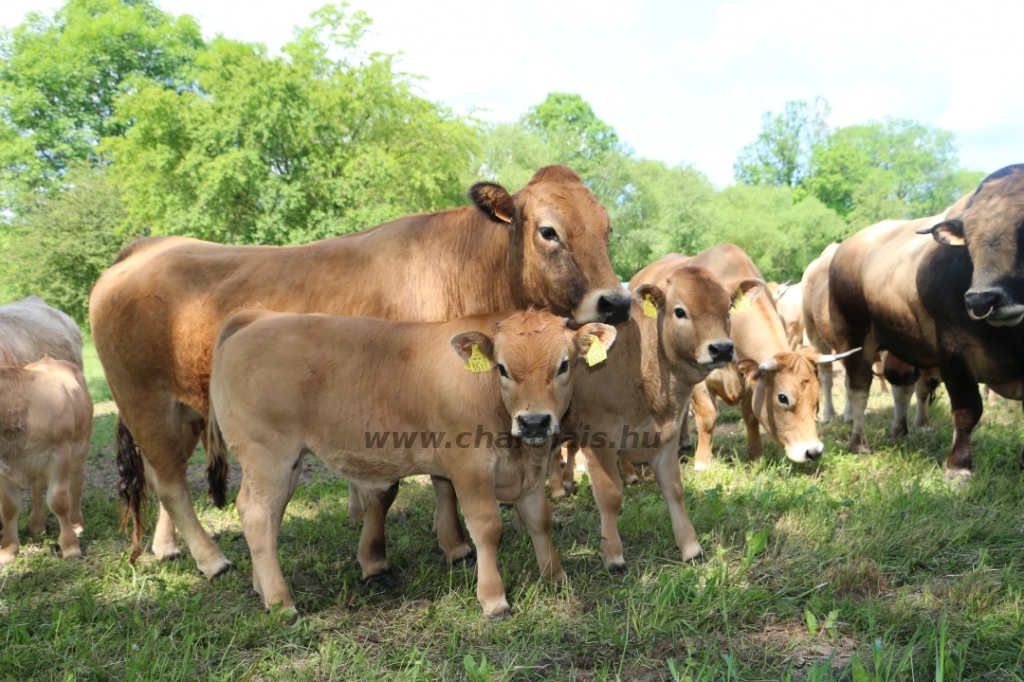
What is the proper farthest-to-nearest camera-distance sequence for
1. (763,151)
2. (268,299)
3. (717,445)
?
(763,151), (717,445), (268,299)

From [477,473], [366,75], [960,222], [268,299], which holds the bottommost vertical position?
[477,473]

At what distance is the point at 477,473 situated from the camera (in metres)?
4.24

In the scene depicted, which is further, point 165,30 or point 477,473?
point 165,30

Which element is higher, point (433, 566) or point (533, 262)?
point (533, 262)

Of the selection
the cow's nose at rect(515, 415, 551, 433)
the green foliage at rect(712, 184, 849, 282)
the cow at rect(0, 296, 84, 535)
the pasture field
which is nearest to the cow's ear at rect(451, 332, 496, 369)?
the cow's nose at rect(515, 415, 551, 433)

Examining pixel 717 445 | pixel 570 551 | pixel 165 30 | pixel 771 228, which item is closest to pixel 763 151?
pixel 771 228

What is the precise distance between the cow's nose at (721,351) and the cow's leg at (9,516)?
18.1ft

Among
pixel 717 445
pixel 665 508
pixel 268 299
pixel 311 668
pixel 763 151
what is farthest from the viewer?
pixel 763 151

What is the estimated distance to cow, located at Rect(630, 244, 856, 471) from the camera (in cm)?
680

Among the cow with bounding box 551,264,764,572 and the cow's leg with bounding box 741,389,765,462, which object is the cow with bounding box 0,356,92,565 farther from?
the cow's leg with bounding box 741,389,765,462

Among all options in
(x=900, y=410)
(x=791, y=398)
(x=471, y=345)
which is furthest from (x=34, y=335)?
(x=900, y=410)

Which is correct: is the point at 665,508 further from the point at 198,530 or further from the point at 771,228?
the point at 771,228

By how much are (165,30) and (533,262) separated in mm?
39064

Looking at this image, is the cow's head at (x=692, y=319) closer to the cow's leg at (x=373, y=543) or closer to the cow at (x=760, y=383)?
the cow at (x=760, y=383)
